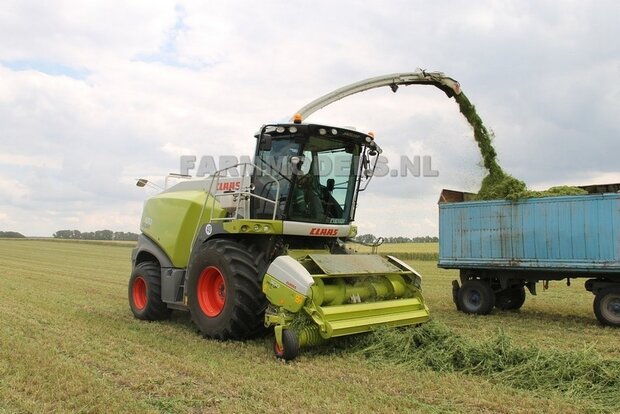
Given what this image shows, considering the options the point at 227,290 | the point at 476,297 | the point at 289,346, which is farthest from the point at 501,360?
the point at 476,297

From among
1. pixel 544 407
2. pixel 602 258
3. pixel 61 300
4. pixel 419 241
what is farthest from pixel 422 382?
pixel 419 241

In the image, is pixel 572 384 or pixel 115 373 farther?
pixel 115 373

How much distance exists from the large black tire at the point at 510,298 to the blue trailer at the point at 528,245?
0.02m

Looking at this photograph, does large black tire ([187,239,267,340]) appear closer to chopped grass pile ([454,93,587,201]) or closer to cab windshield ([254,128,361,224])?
cab windshield ([254,128,361,224])

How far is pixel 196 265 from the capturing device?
279 inches

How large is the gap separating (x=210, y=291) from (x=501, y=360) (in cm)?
370

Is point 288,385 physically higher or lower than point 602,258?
lower

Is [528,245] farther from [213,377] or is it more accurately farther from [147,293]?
[213,377]

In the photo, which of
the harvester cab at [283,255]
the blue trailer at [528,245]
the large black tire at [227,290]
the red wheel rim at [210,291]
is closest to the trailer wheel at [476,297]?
the blue trailer at [528,245]

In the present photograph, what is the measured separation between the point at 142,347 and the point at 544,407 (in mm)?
4164

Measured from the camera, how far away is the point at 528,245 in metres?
9.59

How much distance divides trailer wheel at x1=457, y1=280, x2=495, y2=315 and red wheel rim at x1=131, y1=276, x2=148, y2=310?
19.4 feet

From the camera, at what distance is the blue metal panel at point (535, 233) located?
877 cm

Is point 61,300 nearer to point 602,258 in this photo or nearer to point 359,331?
point 359,331
